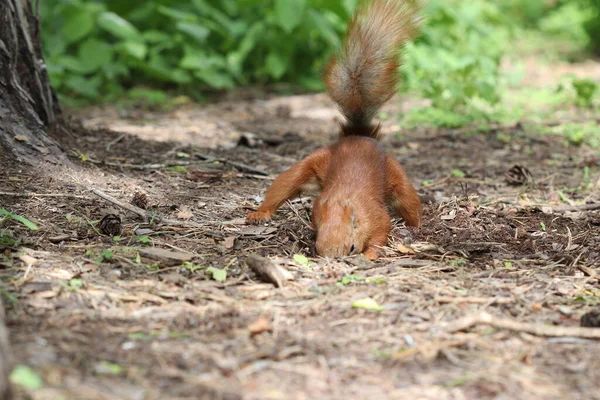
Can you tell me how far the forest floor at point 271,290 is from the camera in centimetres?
263

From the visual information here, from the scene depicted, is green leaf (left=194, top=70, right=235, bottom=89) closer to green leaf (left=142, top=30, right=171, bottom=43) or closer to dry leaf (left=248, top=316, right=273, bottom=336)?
green leaf (left=142, top=30, right=171, bottom=43)

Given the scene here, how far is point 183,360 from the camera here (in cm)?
269

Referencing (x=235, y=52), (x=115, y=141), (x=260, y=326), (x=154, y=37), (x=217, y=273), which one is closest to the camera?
(x=260, y=326)

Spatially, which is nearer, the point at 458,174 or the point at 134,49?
the point at 458,174

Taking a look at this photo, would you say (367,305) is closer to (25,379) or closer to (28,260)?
(25,379)

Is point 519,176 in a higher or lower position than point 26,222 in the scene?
higher

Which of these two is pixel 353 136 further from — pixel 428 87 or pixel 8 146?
pixel 428 87

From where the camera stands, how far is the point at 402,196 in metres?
4.80

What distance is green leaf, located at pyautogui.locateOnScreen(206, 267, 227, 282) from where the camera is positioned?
3561 mm

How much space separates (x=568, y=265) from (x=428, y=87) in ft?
17.9

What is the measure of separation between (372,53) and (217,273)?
7.22 feet

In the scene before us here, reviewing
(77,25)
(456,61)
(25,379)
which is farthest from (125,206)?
(456,61)

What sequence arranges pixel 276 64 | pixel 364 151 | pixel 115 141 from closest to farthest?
pixel 364 151 < pixel 115 141 < pixel 276 64

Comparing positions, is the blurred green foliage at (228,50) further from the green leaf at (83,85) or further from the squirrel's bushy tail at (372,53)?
the squirrel's bushy tail at (372,53)
